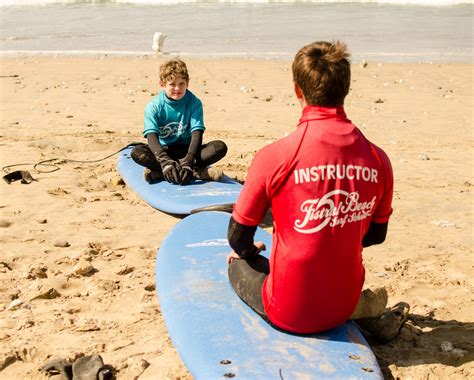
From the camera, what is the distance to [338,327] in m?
3.56

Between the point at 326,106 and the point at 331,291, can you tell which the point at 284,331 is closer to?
the point at 331,291

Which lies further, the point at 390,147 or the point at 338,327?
the point at 390,147

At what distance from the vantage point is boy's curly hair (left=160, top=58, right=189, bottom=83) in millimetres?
6516

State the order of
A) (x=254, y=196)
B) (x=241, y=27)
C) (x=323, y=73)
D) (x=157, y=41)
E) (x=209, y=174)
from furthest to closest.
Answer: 1. (x=241, y=27)
2. (x=157, y=41)
3. (x=209, y=174)
4. (x=254, y=196)
5. (x=323, y=73)

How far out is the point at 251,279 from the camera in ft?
12.0

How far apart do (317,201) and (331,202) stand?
6 cm

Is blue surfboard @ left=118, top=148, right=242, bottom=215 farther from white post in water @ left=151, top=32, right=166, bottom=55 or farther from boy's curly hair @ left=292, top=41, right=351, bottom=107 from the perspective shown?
white post in water @ left=151, top=32, right=166, bottom=55

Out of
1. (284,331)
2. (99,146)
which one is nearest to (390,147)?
(99,146)

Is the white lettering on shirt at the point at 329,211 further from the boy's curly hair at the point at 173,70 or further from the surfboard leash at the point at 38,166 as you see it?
the surfboard leash at the point at 38,166

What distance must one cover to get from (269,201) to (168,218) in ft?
9.64

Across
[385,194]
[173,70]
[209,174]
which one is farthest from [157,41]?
[385,194]

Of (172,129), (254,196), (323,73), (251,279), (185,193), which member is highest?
(323,73)

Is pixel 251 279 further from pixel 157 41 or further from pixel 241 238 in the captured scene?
pixel 157 41

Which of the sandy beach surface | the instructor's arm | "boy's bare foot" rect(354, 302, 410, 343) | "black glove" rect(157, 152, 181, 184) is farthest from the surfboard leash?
"boy's bare foot" rect(354, 302, 410, 343)
